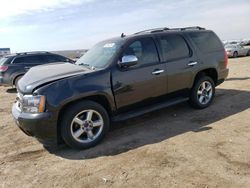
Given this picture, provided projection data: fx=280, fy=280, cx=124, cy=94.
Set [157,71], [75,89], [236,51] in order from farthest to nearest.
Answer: [236,51]
[157,71]
[75,89]

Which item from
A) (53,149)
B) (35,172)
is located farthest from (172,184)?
(53,149)

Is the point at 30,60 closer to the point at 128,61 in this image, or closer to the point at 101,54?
the point at 101,54

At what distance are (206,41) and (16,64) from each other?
835 cm

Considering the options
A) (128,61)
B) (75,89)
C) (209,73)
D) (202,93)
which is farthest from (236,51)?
(75,89)

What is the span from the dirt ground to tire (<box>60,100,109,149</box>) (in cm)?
17

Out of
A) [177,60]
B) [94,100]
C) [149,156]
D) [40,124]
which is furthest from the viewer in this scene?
[177,60]

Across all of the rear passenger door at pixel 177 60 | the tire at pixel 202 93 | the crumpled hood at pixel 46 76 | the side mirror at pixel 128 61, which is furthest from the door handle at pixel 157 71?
the crumpled hood at pixel 46 76

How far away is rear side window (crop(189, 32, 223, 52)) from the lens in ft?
21.6

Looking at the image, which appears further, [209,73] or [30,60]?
[30,60]

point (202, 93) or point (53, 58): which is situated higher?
point (53, 58)

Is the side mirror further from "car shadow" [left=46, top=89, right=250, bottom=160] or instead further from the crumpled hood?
"car shadow" [left=46, top=89, right=250, bottom=160]

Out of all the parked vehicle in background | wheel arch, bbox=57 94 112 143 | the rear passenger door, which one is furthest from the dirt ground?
the parked vehicle in background

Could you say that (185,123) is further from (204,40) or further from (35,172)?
(35,172)

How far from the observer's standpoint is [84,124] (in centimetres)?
480
